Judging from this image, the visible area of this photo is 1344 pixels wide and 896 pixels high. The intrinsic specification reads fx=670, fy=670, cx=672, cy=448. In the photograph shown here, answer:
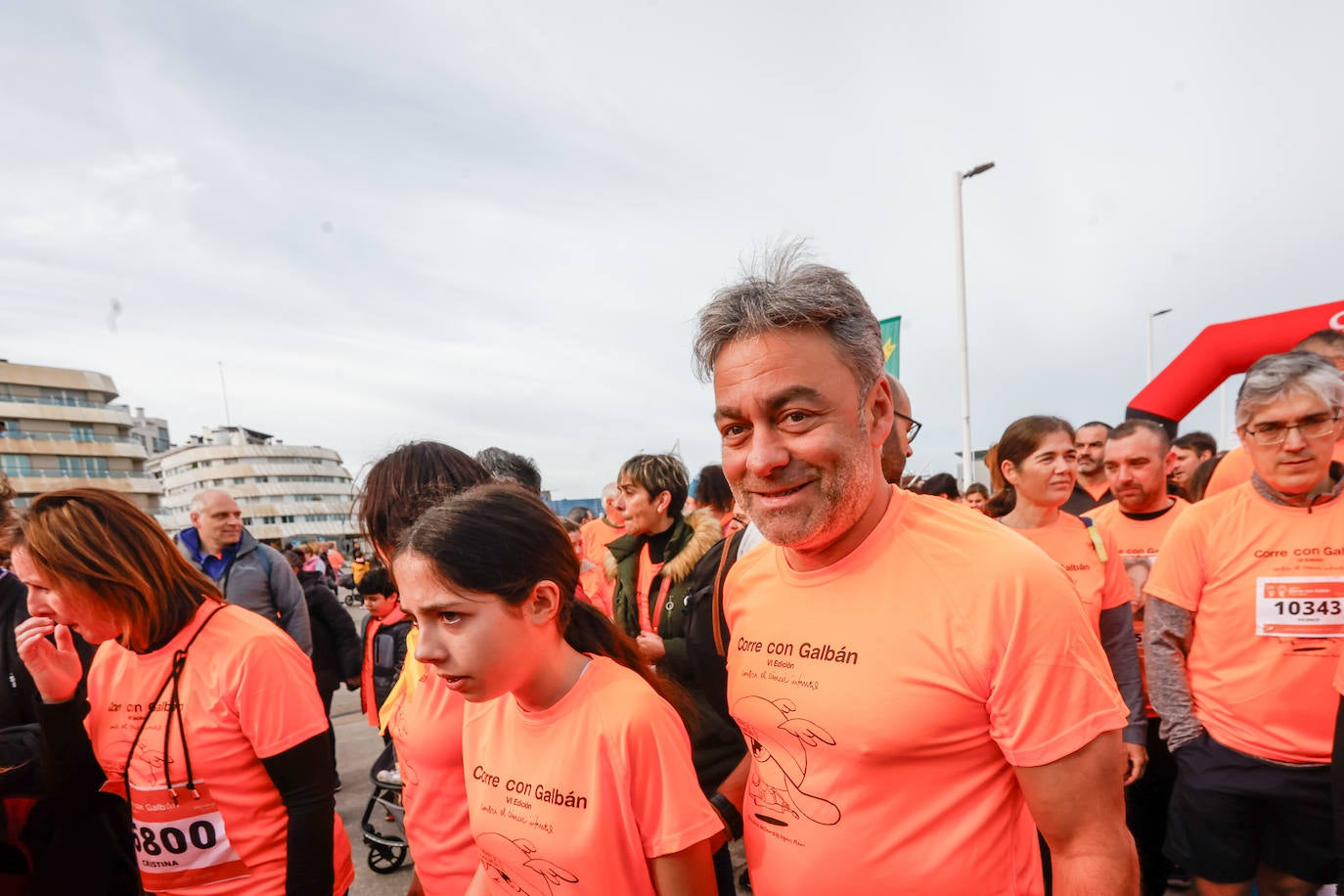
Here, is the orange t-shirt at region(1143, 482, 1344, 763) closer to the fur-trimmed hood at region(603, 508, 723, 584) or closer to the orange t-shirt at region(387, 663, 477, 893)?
the fur-trimmed hood at region(603, 508, 723, 584)

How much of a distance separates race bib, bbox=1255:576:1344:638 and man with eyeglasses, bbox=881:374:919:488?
1.32 meters

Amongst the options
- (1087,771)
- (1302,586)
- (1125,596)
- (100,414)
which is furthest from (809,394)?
(100,414)

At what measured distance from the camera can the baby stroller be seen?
3275 millimetres

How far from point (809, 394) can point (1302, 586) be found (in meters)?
2.15

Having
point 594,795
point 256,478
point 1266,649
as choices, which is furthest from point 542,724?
point 256,478

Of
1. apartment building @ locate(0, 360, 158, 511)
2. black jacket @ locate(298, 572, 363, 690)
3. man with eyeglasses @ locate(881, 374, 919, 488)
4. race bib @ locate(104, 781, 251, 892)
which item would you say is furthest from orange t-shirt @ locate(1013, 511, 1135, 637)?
apartment building @ locate(0, 360, 158, 511)

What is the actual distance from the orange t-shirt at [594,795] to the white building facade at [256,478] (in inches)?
3935

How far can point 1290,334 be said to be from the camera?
7445 mm

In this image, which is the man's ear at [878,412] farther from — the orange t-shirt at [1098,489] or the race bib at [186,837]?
the orange t-shirt at [1098,489]

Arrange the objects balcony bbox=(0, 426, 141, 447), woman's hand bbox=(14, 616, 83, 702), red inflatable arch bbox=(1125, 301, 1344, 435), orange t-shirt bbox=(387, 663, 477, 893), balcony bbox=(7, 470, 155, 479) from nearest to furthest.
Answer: orange t-shirt bbox=(387, 663, 477, 893), woman's hand bbox=(14, 616, 83, 702), red inflatable arch bbox=(1125, 301, 1344, 435), balcony bbox=(7, 470, 155, 479), balcony bbox=(0, 426, 141, 447)

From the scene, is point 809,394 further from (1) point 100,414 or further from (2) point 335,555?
(1) point 100,414

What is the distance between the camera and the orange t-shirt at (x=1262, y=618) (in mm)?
2184

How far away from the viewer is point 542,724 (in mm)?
1518

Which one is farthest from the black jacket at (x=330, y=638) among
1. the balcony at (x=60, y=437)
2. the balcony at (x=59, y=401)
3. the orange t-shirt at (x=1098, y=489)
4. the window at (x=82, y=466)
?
the balcony at (x=59, y=401)
